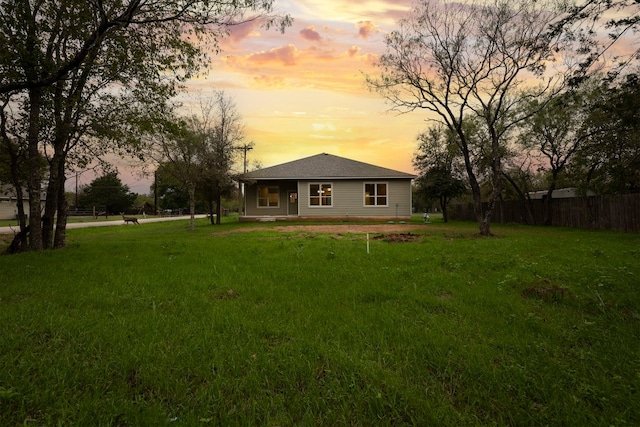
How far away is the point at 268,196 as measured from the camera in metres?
27.6

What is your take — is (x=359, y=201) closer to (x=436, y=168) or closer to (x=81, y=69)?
(x=436, y=168)

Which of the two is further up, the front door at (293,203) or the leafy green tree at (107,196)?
the leafy green tree at (107,196)

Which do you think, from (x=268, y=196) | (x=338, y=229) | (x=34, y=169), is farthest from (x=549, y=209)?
(x=34, y=169)

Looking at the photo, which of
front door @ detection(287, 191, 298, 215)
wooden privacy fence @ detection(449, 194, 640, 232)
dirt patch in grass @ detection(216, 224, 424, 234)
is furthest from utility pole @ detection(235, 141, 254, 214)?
wooden privacy fence @ detection(449, 194, 640, 232)

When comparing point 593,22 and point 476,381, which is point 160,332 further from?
point 593,22

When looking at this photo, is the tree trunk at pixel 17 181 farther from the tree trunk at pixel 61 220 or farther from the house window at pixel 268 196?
the house window at pixel 268 196

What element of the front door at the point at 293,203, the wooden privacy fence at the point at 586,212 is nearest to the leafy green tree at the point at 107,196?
the front door at the point at 293,203

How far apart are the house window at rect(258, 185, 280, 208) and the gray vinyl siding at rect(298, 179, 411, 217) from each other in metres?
2.63

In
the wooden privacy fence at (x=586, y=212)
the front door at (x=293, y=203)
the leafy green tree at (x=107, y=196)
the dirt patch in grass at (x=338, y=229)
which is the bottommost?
the dirt patch in grass at (x=338, y=229)

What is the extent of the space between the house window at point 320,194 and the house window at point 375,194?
2.89m

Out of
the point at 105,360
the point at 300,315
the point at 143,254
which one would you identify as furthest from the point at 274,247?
the point at 105,360

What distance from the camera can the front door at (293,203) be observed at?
27.8 metres

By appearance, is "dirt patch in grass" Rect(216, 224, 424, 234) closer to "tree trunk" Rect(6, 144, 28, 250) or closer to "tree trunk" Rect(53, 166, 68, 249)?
"tree trunk" Rect(53, 166, 68, 249)

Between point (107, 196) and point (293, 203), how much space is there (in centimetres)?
4723
